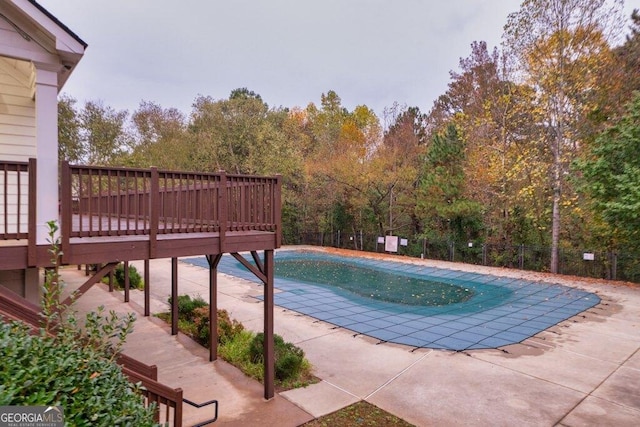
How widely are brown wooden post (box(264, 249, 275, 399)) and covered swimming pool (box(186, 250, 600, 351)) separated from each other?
3123 mm

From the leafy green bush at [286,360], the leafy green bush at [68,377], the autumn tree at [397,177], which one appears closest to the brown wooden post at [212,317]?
the leafy green bush at [286,360]

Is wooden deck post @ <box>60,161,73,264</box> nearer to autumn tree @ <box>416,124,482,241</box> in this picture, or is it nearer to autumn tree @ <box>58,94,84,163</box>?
autumn tree @ <box>58,94,84,163</box>

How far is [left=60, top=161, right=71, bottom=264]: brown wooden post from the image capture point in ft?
11.8

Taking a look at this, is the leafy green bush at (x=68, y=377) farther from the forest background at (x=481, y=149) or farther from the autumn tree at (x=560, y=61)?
the autumn tree at (x=560, y=61)

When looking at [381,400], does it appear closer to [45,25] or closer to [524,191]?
[45,25]

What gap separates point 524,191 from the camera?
1505 centimetres

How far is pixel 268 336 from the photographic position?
5125mm

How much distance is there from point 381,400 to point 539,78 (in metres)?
15.8

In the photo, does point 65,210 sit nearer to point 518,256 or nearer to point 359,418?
point 359,418

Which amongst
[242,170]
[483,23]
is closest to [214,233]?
[242,170]

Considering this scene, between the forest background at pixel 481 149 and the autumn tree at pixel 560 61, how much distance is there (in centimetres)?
4

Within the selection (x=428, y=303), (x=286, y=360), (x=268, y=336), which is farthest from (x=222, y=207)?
(x=428, y=303)

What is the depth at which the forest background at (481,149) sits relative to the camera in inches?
474

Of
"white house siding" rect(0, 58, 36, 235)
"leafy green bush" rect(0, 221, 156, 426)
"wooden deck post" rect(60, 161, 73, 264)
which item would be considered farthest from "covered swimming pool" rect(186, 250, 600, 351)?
"white house siding" rect(0, 58, 36, 235)
